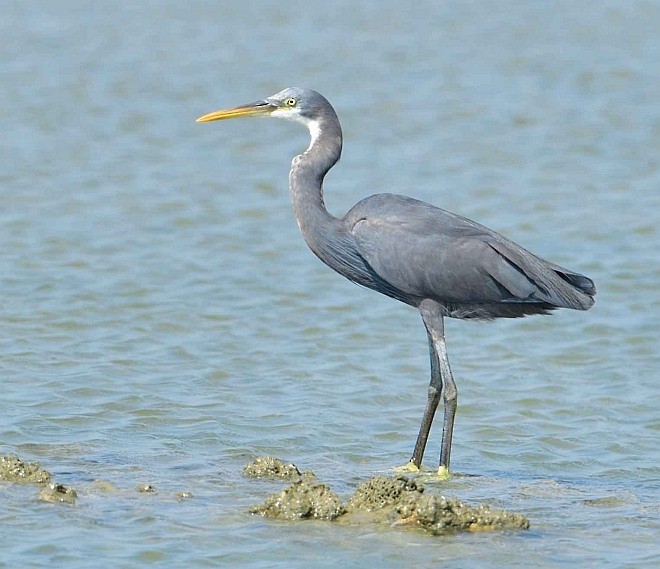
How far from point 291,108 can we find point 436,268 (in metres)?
1.56

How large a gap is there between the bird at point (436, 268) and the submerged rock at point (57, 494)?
212 centimetres

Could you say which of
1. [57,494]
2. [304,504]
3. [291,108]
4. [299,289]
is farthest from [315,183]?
[299,289]

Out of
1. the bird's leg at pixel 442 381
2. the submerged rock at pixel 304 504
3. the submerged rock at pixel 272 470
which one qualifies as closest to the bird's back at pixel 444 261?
the bird's leg at pixel 442 381

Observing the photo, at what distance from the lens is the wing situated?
8.70 m

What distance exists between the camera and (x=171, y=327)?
11.7 m

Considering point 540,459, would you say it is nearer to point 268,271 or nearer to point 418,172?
point 268,271

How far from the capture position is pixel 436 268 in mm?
8711

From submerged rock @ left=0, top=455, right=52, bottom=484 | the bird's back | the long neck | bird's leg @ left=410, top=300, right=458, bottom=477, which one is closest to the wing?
the bird's back

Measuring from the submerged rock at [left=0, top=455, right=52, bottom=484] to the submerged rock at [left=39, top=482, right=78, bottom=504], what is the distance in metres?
0.25

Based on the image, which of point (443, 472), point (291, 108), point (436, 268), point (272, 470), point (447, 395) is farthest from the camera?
point (291, 108)

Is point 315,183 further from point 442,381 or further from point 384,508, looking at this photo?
point 384,508

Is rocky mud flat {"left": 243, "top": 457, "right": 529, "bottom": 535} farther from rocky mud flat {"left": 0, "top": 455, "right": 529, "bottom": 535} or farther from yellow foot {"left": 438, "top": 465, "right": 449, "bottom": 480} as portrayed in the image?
yellow foot {"left": 438, "top": 465, "right": 449, "bottom": 480}

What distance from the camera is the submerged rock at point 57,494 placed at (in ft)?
24.0

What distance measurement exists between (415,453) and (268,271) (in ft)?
16.1
